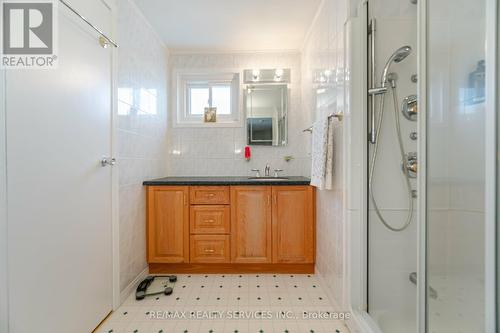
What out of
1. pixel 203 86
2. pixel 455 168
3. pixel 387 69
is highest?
pixel 203 86

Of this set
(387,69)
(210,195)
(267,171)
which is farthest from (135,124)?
(387,69)

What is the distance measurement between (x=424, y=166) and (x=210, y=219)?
177 centimetres

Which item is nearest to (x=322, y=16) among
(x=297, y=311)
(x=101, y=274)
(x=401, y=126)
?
(x=401, y=126)

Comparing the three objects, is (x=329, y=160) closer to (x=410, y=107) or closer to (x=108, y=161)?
(x=410, y=107)

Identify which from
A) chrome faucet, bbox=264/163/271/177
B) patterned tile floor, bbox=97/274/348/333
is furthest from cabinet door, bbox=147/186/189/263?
chrome faucet, bbox=264/163/271/177

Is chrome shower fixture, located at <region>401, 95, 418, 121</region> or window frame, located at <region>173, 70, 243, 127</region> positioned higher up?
window frame, located at <region>173, 70, 243, 127</region>

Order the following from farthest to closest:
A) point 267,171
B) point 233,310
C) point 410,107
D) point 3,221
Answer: point 267,171 < point 233,310 < point 410,107 < point 3,221

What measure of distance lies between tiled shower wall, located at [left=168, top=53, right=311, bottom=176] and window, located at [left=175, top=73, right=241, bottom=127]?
102 mm

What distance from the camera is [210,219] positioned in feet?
7.52

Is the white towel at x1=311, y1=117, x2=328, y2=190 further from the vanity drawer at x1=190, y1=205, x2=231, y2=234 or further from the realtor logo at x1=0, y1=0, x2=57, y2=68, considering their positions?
the realtor logo at x1=0, y1=0, x2=57, y2=68

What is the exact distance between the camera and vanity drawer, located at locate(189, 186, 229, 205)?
2.29m

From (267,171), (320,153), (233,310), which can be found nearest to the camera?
(233,310)

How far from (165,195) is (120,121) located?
2.63ft

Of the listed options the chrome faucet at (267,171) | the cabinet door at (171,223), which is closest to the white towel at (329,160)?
the chrome faucet at (267,171)
